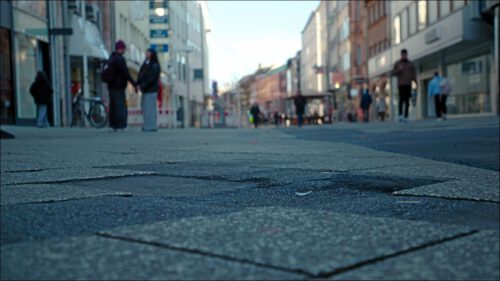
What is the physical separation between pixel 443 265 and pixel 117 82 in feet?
46.2

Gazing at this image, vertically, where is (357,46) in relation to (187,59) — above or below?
above

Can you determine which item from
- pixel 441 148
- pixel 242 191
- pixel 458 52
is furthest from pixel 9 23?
pixel 458 52

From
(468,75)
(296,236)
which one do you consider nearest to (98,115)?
(296,236)

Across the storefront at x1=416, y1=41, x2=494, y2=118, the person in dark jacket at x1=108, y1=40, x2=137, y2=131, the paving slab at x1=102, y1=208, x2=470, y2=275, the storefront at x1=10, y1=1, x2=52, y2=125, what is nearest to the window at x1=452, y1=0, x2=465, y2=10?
the storefront at x1=416, y1=41, x2=494, y2=118

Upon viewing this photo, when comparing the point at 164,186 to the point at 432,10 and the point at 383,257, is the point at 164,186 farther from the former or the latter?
the point at 432,10

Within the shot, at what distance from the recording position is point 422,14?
130ft

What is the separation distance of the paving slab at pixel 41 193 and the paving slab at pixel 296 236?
84 centimetres

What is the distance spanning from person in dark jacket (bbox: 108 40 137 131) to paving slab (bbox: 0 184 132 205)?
11.8 meters

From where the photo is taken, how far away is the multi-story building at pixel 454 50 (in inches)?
1199

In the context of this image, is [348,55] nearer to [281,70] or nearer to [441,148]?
[441,148]

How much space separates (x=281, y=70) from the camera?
6245 inches

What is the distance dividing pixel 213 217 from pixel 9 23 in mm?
19784

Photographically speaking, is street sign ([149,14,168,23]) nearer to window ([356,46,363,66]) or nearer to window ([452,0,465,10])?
window ([452,0,465,10])

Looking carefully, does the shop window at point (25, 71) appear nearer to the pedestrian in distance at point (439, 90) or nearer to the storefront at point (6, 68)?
the storefront at point (6, 68)
